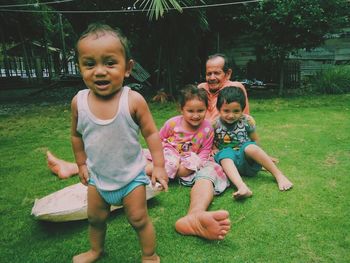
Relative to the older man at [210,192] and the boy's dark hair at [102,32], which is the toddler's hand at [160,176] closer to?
the older man at [210,192]

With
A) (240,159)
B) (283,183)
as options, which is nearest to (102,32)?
(240,159)

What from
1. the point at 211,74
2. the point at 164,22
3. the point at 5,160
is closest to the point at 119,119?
the point at 211,74

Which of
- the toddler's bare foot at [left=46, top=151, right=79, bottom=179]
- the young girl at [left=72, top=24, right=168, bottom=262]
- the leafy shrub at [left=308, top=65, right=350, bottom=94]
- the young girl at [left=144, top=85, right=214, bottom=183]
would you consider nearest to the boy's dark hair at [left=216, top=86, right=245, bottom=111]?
the young girl at [left=144, top=85, right=214, bottom=183]

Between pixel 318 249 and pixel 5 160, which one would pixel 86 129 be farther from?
pixel 5 160

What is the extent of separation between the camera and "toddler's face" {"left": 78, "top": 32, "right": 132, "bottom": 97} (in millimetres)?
1564

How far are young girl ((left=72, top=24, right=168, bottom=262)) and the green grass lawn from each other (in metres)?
0.42

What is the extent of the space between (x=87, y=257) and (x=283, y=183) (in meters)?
1.68

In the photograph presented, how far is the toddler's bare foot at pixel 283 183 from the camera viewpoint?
9.10 ft

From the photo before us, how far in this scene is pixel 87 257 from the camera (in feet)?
6.24

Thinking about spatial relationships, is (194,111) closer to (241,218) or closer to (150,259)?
(241,218)

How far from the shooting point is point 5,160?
159 inches

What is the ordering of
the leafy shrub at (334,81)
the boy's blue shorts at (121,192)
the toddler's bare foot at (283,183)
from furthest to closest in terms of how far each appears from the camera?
the leafy shrub at (334,81) < the toddler's bare foot at (283,183) < the boy's blue shorts at (121,192)

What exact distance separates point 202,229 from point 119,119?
876 mm

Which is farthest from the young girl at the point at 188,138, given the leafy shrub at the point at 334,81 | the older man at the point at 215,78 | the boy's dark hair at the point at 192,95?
the leafy shrub at the point at 334,81
